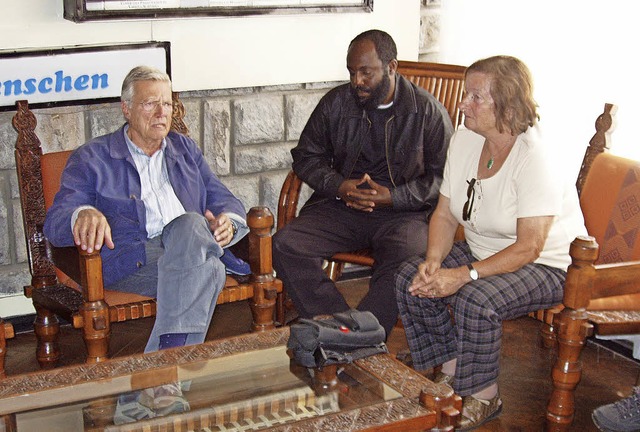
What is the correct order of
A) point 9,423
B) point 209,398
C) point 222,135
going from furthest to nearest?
point 222,135 < point 209,398 < point 9,423

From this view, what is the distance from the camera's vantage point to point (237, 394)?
2.49 m

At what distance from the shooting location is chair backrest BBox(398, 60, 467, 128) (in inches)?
159

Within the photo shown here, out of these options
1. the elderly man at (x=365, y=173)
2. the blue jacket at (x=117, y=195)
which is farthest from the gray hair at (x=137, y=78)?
the elderly man at (x=365, y=173)

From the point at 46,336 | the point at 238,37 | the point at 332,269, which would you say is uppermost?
the point at 238,37

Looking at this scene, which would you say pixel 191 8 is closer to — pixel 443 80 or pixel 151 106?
pixel 151 106

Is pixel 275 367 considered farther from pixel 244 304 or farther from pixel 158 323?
A: pixel 244 304

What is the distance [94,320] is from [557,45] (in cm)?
Result: 222

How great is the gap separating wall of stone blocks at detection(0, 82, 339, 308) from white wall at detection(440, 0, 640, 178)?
0.76m

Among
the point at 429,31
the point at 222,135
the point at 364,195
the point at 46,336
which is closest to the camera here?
the point at 46,336

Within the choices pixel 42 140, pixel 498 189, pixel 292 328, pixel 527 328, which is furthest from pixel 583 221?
pixel 42 140

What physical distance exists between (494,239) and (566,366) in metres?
0.51

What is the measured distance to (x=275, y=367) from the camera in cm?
265

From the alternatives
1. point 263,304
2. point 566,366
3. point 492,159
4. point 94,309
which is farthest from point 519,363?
point 94,309

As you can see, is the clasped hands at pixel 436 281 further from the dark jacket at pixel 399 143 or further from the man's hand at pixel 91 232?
the man's hand at pixel 91 232
